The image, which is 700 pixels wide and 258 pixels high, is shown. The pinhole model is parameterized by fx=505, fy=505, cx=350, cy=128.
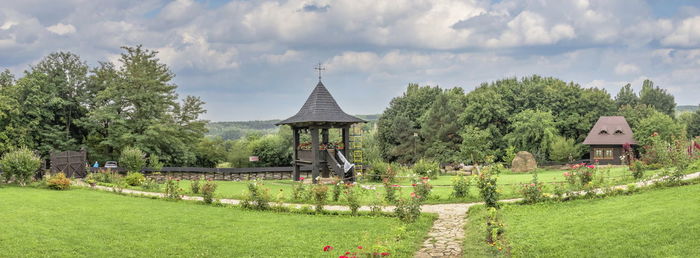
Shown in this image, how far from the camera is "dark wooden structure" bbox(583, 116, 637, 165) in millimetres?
35750

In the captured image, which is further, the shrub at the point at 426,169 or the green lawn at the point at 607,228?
the shrub at the point at 426,169

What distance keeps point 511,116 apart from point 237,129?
94.9 meters

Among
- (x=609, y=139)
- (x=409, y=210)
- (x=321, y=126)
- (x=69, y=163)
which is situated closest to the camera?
(x=409, y=210)

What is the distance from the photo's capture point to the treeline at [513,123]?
37550mm

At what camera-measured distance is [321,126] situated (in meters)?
23.8

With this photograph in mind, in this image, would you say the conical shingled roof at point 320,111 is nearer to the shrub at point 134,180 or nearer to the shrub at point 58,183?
the shrub at point 134,180

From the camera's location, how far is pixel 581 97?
40.3 metres

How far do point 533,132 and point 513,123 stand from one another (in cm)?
185

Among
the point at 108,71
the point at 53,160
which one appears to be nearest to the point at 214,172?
the point at 53,160

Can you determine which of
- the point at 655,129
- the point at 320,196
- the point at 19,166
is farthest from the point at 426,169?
the point at 655,129

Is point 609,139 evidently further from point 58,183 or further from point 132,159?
point 58,183

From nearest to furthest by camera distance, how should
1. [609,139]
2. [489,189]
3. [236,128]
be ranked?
[489,189], [609,139], [236,128]

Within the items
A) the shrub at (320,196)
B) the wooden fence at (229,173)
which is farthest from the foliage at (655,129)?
the shrub at (320,196)

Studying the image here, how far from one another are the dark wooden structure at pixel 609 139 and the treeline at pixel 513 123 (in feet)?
3.16
